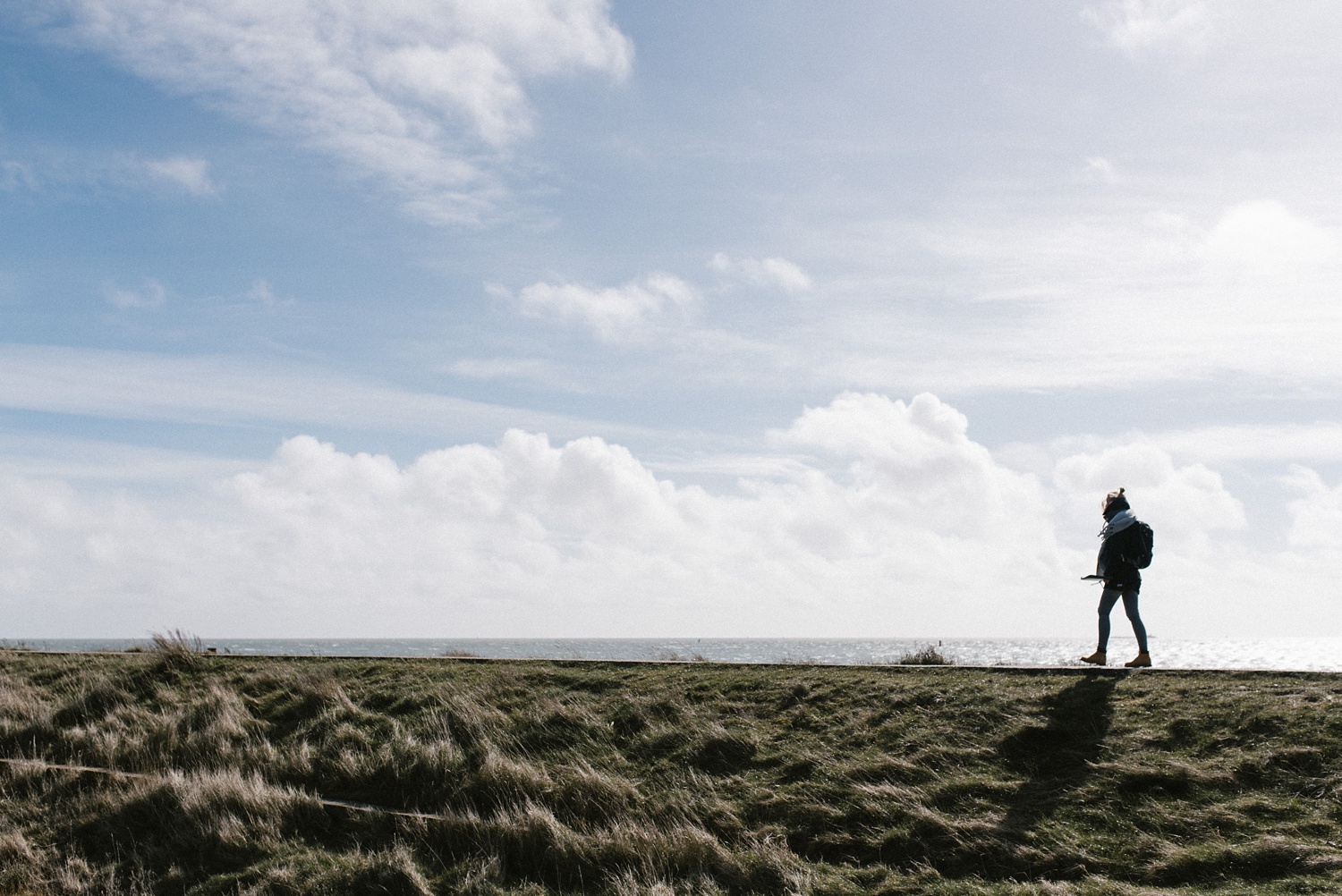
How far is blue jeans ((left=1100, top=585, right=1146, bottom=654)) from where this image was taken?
36.8 feet

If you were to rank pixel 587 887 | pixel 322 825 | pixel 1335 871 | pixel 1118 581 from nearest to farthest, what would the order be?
1. pixel 1335 871
2. pixel 587 887
3. pixel 322 825
4. pixel 1118 581

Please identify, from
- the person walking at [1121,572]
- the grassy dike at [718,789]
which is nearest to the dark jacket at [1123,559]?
the person walking at [1121,572]

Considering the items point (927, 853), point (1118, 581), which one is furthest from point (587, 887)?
point (1118, 581)

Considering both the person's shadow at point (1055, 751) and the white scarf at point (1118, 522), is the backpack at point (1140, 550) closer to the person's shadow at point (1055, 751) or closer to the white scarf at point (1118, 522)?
the white scarf at point (1118, 522)

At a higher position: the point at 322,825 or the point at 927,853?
the point at 927,853

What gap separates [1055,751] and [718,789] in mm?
3356

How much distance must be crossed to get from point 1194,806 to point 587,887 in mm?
5279

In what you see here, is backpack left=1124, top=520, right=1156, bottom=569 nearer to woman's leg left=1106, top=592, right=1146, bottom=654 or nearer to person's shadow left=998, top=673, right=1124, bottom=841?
woman's leg left=1106, top=592, right=1146, bottom=654

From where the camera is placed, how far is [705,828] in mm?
8508

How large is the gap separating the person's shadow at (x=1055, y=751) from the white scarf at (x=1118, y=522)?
2336 millimetres

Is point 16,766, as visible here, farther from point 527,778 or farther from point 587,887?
point 587,887

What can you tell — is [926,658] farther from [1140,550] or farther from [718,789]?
[718,789]

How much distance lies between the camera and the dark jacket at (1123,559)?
11.4 meters

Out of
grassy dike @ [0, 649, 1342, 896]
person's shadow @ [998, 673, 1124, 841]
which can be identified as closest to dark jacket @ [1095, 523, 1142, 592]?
grassy dike @ [0, 649, 1342, 896]
